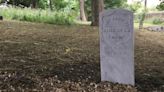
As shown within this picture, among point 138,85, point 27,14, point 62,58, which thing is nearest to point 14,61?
point 62,58

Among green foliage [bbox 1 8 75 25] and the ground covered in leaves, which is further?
green foliage [bbox 1 8 75 25]

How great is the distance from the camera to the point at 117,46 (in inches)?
253


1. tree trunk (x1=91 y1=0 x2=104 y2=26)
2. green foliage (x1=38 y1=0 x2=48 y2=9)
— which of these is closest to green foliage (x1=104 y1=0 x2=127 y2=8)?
green foliage (x1=38 y1=0 x2=48 y2=9)

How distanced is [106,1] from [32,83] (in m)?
22.4

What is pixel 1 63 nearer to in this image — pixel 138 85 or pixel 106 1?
pixel 138 85

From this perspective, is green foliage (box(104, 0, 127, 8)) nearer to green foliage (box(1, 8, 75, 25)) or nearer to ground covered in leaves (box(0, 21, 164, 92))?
green foliage (box(1, 8, 75, 25))

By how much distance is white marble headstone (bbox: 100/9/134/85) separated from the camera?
6324mm

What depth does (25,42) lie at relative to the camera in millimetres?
9188

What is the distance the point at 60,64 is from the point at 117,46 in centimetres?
144

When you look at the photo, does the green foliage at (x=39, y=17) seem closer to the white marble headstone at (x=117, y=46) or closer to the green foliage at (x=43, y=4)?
the white marble headstone at (x=117, y=46)

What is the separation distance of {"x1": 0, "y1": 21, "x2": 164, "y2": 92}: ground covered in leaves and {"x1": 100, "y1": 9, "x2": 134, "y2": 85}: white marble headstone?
0.20 m

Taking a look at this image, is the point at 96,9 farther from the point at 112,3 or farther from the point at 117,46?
the point at 112,3

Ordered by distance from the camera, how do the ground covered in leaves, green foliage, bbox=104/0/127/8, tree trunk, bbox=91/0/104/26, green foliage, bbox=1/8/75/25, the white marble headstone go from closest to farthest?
the ground covered in leaves, the white marble headstone, tree trunk, bbox=91/0/104/26, green foliage, bbox=1/8/75/25, green foliage, bbox=104/0/127/8

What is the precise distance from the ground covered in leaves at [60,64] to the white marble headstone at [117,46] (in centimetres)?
20
